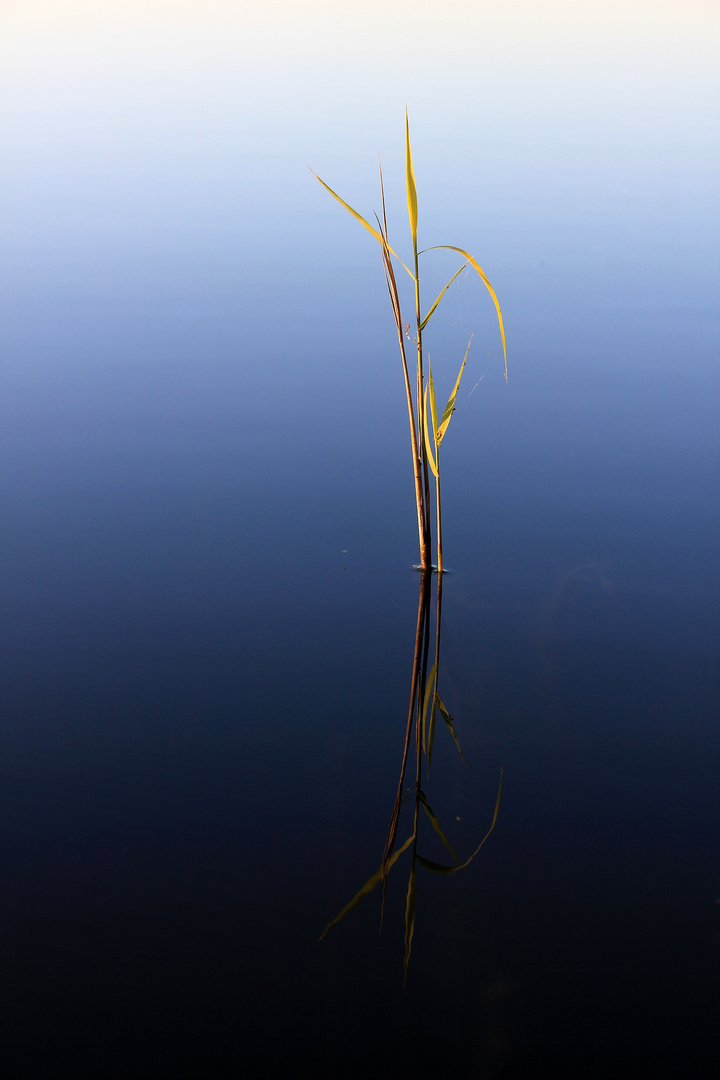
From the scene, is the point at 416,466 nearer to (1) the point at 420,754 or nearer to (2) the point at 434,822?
(1) the point at 420,754

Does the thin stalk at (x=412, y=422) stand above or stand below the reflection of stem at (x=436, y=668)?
above

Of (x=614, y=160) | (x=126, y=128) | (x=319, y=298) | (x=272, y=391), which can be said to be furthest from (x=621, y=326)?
(x=126, y=128)

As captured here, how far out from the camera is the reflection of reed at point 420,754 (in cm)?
119

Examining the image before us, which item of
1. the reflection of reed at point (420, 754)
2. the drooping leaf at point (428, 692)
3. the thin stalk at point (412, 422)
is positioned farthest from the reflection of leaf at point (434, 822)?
the thin stalk at point (412, 422)

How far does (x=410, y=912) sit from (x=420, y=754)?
307 mm

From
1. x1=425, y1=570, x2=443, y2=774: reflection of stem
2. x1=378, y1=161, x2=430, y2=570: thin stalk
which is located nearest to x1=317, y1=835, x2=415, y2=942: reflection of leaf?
x1=425, y1=570, x2=443, y2=774: reflection of stem

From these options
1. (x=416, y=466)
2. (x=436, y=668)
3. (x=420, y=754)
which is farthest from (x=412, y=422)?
(x=420, y=754)

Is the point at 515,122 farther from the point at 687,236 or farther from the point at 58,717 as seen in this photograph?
the point at 58,717

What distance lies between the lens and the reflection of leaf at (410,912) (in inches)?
43.9

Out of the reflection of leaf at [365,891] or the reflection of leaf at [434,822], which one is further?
the reflection of leaf at [434,822]

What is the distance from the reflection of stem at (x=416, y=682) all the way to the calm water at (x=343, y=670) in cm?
2

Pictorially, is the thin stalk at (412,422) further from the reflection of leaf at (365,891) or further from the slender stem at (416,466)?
the reflection of leaf at (365,891)

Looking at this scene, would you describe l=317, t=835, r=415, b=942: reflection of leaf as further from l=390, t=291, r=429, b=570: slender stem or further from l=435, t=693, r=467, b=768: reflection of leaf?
l=390, t=291, r=429, b=570: slender stem

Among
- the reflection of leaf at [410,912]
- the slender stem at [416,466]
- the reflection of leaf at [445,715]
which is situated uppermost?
the slender stem at [416,466]
